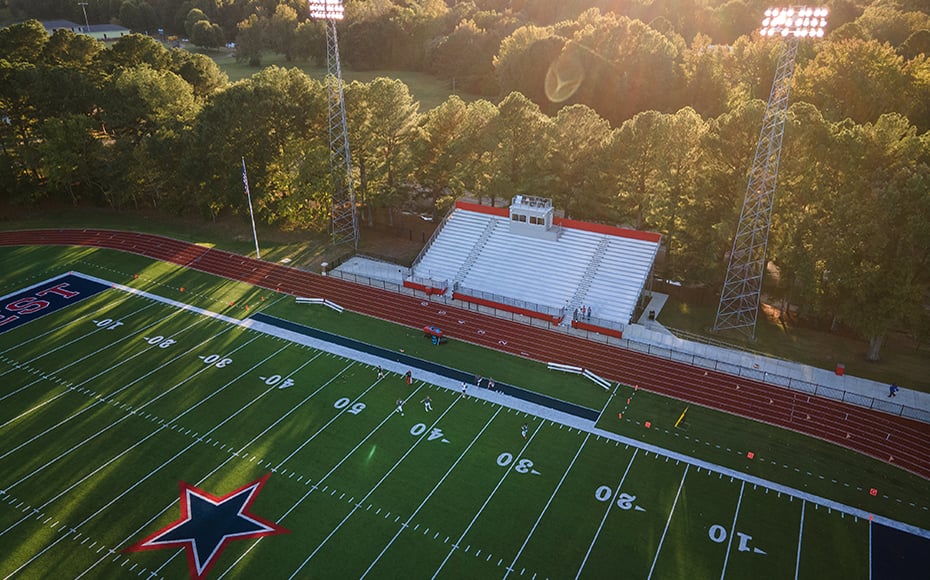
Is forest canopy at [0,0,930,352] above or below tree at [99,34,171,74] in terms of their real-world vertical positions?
below

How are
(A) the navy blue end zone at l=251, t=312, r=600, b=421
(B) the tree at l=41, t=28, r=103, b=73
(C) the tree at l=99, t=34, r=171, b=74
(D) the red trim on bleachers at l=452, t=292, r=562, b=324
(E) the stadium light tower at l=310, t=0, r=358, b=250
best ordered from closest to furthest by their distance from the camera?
(A) the navy blue end zone at l=251, t=312, r=600, b=421
(D) the red trim on bleachers at l=452, t=292, r=562, b=324
(E) the stadium light tower at l=310, t=0, r=358, b=250
(C) the tree at l=99, t=34, r=171, b=74
(B) the tree at l=41, t=28, r=103, b=73

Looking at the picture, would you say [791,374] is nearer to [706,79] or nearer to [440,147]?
[440,147]

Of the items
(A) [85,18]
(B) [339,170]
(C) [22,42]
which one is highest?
(A) [85,18]

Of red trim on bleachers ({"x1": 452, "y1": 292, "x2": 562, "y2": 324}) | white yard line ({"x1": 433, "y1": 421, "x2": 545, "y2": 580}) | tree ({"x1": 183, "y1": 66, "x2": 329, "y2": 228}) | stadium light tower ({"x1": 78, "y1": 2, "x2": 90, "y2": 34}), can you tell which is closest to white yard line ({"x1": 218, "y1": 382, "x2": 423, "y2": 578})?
white yard line ({"x1": 433, "y1": 421, "x2": 545, "y2": 580})

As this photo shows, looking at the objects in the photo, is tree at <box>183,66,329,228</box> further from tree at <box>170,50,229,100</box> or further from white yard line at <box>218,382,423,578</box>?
white yard line at <box>218,382,423,578</box>

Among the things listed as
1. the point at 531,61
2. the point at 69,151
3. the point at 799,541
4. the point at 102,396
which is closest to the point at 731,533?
the point at 799,541

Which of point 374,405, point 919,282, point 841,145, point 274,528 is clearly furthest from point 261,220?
point 919,282
